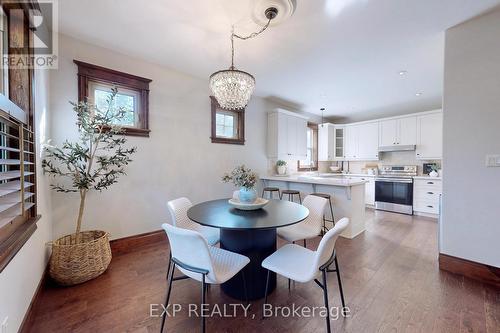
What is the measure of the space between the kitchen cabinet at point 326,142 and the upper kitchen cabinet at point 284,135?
126cm

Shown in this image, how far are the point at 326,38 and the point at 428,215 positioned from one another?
4.49 metres

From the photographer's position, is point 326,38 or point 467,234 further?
point 326,38

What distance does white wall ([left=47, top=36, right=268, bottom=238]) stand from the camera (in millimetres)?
2428

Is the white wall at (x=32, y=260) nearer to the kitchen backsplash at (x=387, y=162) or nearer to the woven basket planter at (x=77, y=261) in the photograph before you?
the woven basket planter at (x=77, y=261)

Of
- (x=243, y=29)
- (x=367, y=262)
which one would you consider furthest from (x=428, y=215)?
(x=243, y=29)

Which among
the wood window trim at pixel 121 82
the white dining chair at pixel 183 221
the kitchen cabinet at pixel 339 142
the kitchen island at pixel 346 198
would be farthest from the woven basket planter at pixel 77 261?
the kitchen cabinet at pixel 339 142

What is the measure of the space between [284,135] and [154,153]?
9.02 feet

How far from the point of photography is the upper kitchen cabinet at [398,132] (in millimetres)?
4953

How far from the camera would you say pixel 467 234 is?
2.17 m

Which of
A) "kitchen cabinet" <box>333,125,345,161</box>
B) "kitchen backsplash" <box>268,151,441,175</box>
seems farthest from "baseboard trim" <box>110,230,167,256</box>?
"kitchen cabinet" <box>333,125,345,161</box>

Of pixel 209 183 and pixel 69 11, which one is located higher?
pixel 69 11

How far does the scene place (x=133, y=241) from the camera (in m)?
2.87

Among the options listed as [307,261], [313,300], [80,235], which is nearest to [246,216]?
[307,261]

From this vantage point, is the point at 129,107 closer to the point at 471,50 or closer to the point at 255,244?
the point at 255,244
